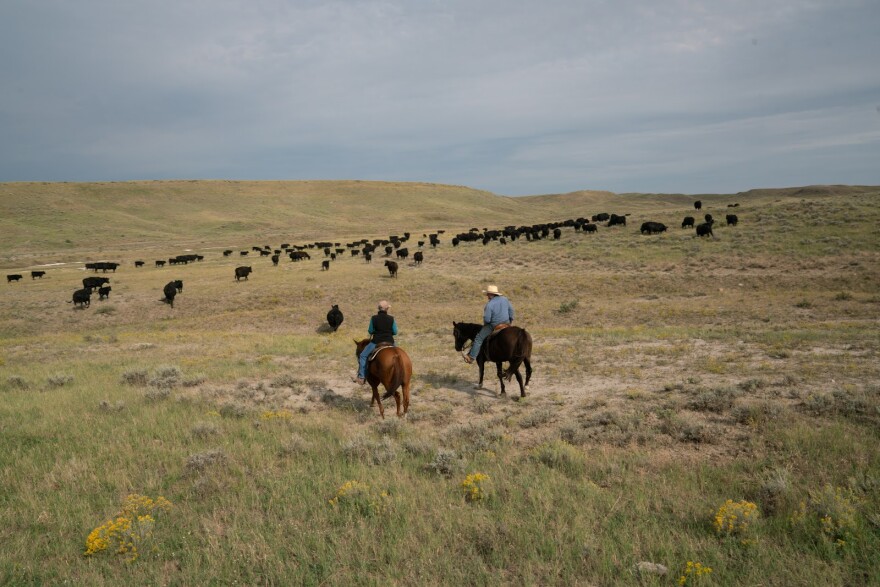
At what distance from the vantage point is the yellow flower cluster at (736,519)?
13.9 ft

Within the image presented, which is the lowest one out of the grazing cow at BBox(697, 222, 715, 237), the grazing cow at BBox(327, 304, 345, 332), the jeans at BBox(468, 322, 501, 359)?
the grazing cow at BBox(327, 304, 345, 332)

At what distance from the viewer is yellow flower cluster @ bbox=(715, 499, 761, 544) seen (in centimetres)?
423

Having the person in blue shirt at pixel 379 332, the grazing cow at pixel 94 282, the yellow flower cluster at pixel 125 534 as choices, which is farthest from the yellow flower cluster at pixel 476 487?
the grazing cow at pixel 94 282

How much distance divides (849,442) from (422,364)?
1000cm

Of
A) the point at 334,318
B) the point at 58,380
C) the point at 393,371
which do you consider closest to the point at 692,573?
the point at 393,371

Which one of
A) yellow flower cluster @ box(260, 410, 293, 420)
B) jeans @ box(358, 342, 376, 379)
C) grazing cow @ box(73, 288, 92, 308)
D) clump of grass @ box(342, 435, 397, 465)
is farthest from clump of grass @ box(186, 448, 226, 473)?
grazing cow @ box(73, 288, 92, 308)

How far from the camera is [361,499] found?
5.09m

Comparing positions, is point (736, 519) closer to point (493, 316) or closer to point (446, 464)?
point (446, 464)

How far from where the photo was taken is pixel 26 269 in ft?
152

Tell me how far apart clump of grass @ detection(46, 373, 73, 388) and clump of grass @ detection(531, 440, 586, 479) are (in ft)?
38.5

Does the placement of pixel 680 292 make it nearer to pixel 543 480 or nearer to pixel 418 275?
pixel 418 275

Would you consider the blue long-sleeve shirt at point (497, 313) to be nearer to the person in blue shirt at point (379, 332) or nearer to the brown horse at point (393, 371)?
the person in blue shirt at point (379, 332)

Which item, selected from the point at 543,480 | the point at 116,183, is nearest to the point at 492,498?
the point at 543,480

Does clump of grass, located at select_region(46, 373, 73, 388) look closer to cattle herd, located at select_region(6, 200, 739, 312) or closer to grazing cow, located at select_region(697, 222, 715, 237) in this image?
cattle herd, located at select_region(6, 200, 739, 312)
